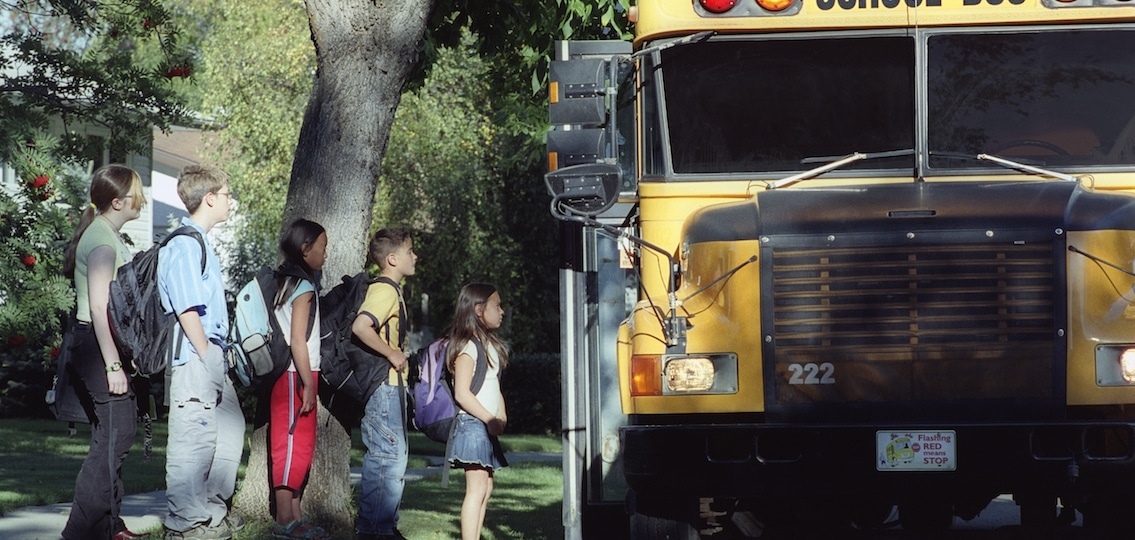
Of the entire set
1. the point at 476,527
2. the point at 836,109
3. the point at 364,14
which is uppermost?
the point at 364,14

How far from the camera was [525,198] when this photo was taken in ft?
103

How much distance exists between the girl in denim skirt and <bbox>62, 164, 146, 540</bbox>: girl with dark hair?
1.60 m

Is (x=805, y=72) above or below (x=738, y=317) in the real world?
above

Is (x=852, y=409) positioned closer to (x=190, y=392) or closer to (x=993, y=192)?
(x=993, y=192)

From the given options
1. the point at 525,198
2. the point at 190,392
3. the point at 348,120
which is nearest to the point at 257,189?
the point at 525,198

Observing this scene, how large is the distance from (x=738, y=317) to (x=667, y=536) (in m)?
1.01

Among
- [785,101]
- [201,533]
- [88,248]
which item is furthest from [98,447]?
[785,101]

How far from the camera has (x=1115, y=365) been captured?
5.95m

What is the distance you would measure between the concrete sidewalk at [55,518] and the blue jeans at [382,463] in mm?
1640

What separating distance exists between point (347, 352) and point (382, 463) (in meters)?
0.62

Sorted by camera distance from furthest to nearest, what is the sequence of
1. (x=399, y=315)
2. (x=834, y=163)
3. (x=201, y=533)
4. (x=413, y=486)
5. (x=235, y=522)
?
(x=413, y=486), (x=235, y=522), (x=399, y=315), (x=201, y=533), (x=834, y=163)

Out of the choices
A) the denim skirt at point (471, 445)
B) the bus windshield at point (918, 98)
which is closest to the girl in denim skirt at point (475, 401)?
the denim skirt at point (471, 445)

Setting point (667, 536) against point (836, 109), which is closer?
point (667, 536)

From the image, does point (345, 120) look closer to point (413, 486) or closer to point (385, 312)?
point (385, 312)
